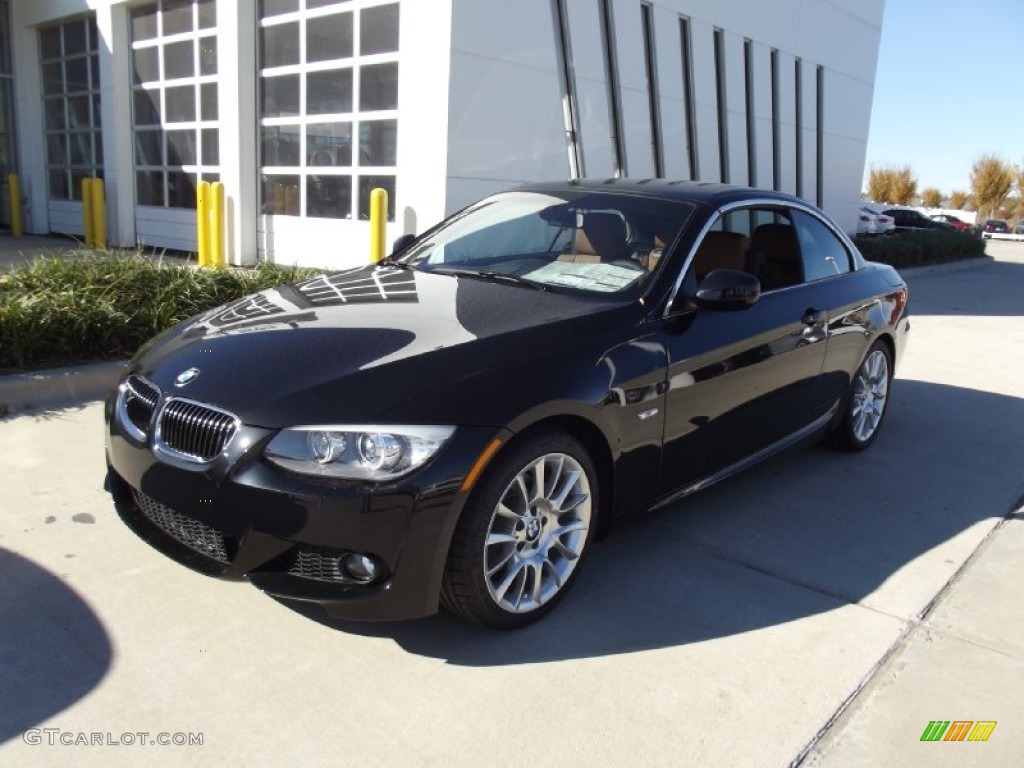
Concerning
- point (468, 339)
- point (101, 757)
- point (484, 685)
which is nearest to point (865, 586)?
point (484, 685)

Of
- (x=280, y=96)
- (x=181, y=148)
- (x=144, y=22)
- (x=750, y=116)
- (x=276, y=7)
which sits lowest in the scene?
(x=181, y=148)

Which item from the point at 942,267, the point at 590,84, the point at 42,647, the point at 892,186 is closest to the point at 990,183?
the point at 892,186

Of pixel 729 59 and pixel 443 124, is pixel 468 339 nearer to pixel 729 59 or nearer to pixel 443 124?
pixel 443 124

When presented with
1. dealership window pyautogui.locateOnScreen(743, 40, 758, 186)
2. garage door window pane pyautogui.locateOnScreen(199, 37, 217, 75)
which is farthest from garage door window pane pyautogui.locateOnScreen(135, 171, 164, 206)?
dealership window pyautogui.locateOnScreen(743, 40, 758, 186)

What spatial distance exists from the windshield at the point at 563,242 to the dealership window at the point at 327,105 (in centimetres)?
589

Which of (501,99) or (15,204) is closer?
(501,99)

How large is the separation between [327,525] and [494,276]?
5.47ft

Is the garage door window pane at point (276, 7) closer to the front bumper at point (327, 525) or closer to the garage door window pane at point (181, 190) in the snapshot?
the garage door window pane at point (181, 190)

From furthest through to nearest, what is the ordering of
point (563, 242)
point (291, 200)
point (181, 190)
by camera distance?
point (181, 190)
point (291, 200)
point (563, 242)

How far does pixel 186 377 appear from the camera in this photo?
293cm

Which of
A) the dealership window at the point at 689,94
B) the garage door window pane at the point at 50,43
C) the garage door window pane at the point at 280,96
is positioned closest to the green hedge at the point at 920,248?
the dealership window at the point at 689,94

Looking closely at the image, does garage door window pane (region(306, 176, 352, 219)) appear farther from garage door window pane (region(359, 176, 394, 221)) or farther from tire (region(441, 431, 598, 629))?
tire (region(441, 431, 598, 629))

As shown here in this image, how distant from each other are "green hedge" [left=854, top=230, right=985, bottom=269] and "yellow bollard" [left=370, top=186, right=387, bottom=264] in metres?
9.57

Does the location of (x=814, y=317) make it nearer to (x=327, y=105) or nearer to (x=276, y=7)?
(x=327, y=105)
